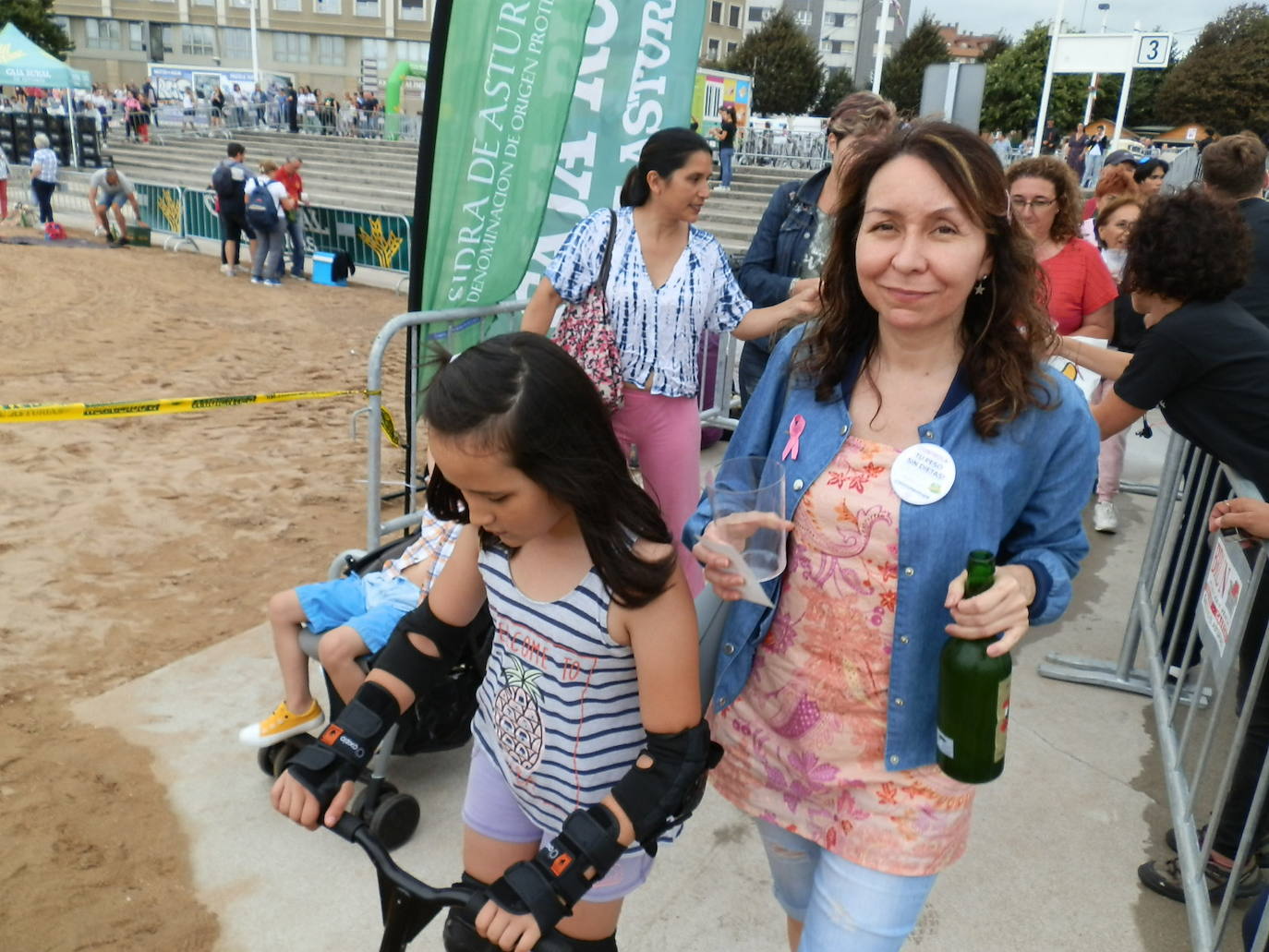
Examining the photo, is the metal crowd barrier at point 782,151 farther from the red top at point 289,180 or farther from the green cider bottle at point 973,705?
the green cider bottle at point 973,705

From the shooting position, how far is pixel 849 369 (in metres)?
1.80

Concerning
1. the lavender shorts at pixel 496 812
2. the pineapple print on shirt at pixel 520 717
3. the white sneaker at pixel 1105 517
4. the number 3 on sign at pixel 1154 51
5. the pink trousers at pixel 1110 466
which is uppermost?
the number 3 on sign at pixel 1154 51

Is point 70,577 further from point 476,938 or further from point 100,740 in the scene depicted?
point 476,938

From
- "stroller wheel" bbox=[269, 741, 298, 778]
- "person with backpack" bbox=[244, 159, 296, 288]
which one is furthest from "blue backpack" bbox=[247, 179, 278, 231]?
"stroller wheel" bbox=[269, 741, 298, 778]

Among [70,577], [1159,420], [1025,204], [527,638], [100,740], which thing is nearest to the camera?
[527,638]

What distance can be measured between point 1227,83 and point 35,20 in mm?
56437

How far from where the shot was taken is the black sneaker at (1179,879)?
275cm

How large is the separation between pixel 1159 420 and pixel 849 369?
792 centimetres

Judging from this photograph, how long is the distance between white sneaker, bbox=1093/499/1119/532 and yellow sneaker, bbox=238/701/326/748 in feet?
15.2

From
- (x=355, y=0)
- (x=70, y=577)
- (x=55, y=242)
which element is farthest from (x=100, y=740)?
(x=355, y=0)

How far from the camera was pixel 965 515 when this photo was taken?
160 cm

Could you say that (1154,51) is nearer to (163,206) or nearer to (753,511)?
(163,206)

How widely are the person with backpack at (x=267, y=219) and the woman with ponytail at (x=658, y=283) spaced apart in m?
11.9

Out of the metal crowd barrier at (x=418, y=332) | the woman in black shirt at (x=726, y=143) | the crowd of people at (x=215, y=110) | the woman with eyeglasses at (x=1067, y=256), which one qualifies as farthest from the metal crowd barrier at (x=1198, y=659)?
the crowd of people at (x=215, y=110)
